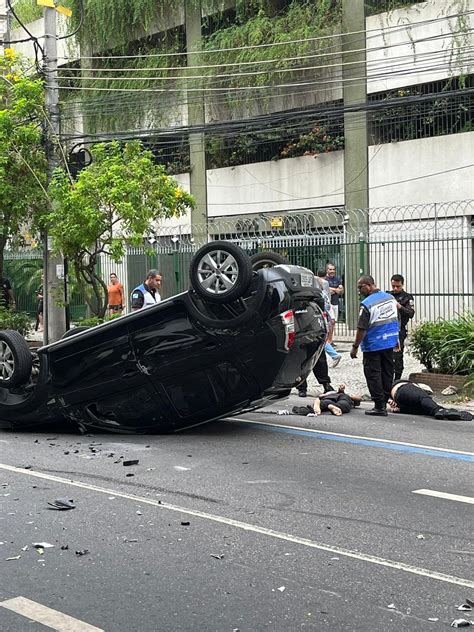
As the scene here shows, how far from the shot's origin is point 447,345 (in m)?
13.2

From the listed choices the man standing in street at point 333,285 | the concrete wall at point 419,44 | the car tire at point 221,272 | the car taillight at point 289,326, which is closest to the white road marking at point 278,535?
the car tire at point 221,272

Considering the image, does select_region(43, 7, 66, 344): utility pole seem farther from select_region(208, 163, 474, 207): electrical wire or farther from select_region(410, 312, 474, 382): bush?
select_region(208, 163, 474, 207): electrical wire

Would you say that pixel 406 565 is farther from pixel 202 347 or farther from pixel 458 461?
pixel 202 347

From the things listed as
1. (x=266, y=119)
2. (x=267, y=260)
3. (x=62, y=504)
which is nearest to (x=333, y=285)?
(x=266, y=119)

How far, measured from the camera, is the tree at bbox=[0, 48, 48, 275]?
17562 mm

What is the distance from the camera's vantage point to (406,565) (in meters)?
5.45

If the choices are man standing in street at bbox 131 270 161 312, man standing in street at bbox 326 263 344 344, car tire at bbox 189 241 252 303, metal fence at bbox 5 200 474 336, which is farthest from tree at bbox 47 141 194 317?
car tire at bbox 189 241 252 303

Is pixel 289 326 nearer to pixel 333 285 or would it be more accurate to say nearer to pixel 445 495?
pixel 445 495

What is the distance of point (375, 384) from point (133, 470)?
440cm

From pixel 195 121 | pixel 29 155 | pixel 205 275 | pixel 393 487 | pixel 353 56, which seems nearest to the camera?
pixel 393 487

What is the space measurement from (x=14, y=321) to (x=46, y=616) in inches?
673

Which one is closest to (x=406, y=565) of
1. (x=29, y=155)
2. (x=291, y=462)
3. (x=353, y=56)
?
(x=291, y=462)

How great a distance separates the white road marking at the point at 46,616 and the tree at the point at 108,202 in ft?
36.3

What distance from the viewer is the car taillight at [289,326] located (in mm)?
9180
